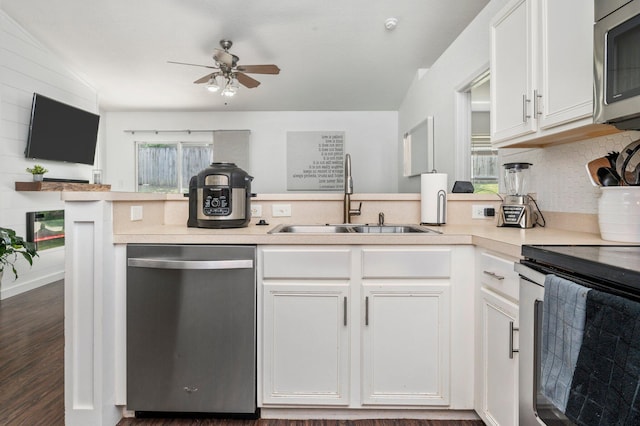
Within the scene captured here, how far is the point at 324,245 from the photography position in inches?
63.0

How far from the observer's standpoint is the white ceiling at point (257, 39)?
3795 mm

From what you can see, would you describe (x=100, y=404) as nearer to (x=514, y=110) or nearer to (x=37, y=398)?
(x=37, y=398)

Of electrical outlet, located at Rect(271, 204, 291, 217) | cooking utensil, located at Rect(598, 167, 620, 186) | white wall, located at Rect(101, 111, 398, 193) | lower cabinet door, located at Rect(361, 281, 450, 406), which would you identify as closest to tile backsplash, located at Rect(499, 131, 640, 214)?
cooking utensil, located at Rect(598, 167, 620, 186)

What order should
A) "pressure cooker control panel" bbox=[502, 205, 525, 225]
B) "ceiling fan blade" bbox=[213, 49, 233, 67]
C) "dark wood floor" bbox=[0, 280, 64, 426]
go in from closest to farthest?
1. "dark wood floor" bbox=[0, 280, 64, 426]
2. "pressure cooker control panel" bbox=[502, 205, 525, 225]
3. "ceiling fan blade" bbox=[213, 49, 233, 67]

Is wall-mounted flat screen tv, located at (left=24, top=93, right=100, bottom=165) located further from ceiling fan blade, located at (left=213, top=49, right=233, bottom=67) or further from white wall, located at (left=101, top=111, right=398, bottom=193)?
ceiling fan blade, located at (left=213, top=49, right=233, bottom=67)

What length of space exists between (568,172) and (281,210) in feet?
5.06

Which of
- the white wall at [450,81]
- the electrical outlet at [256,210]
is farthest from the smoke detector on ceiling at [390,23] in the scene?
the electrical outlet at [256,210]

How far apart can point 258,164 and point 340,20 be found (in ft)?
10.3

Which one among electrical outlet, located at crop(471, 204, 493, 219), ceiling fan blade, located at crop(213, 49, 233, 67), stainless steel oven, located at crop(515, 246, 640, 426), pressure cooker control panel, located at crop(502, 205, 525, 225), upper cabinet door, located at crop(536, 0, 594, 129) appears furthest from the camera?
ceiling fan blade, located at crop(213, 49, 233, 67)

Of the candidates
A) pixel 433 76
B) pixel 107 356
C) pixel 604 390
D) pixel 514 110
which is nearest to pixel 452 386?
pixel 604 390

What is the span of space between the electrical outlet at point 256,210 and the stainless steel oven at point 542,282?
1496 millimetres

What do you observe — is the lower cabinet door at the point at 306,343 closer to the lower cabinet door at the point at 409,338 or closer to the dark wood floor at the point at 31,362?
the lower cabinet door at the point at 409,338

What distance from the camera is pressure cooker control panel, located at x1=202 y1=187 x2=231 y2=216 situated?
5.90ft

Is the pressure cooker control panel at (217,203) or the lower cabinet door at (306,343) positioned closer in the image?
the lower cabinet door at (306,343)
